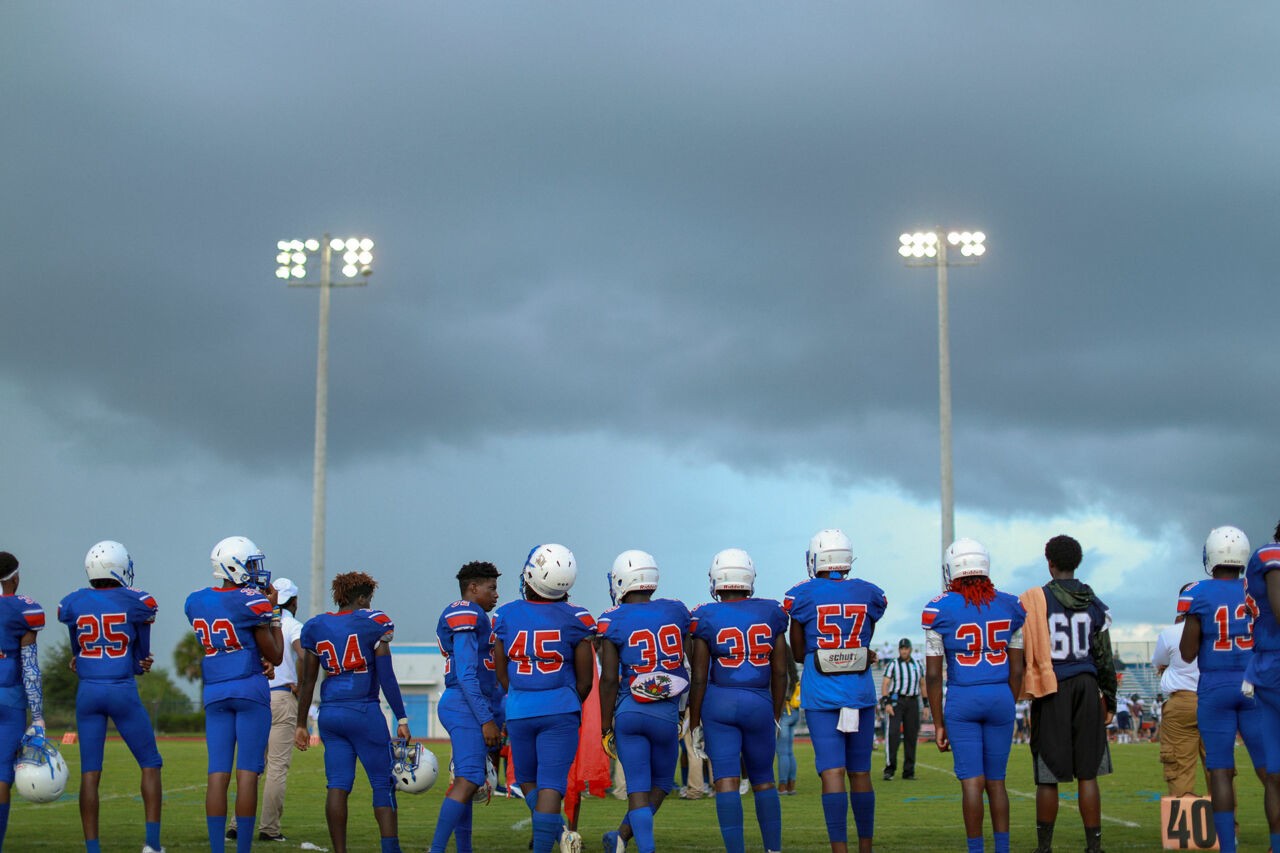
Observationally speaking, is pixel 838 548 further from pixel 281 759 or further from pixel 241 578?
pixel 281 759

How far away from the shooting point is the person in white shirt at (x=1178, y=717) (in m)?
12.7

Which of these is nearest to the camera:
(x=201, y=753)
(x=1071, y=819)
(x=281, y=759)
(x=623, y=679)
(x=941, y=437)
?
(x=623, y=679)

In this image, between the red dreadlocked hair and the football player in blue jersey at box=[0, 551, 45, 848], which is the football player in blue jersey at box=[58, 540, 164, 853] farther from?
the red dreadlocked hair

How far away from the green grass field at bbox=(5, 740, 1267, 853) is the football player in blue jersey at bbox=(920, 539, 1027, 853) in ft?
7.19

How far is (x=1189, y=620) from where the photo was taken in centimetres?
1027

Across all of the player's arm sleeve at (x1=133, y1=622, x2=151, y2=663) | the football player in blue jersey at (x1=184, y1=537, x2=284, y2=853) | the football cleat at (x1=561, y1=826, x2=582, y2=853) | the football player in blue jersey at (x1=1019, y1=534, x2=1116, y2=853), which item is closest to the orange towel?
the football player in blue jersey at (x1=1019, y1=534, x2=1116, y2=853)

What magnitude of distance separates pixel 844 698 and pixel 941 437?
70.1 feet

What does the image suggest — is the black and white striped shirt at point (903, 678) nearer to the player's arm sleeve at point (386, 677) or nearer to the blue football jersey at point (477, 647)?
the blue football jersey at point (477, 647)

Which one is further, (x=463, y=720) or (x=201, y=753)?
(x=201, y=753)

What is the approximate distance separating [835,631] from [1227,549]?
3.12 metres

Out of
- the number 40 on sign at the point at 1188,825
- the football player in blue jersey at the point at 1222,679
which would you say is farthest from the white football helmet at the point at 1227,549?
the number 40 on sign at the point at 1188,825

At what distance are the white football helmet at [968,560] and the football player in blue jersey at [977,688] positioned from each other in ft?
0.60

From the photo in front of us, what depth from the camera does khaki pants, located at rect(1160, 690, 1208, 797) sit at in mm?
12727

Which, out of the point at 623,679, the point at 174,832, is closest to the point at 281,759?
the point at 174,832
